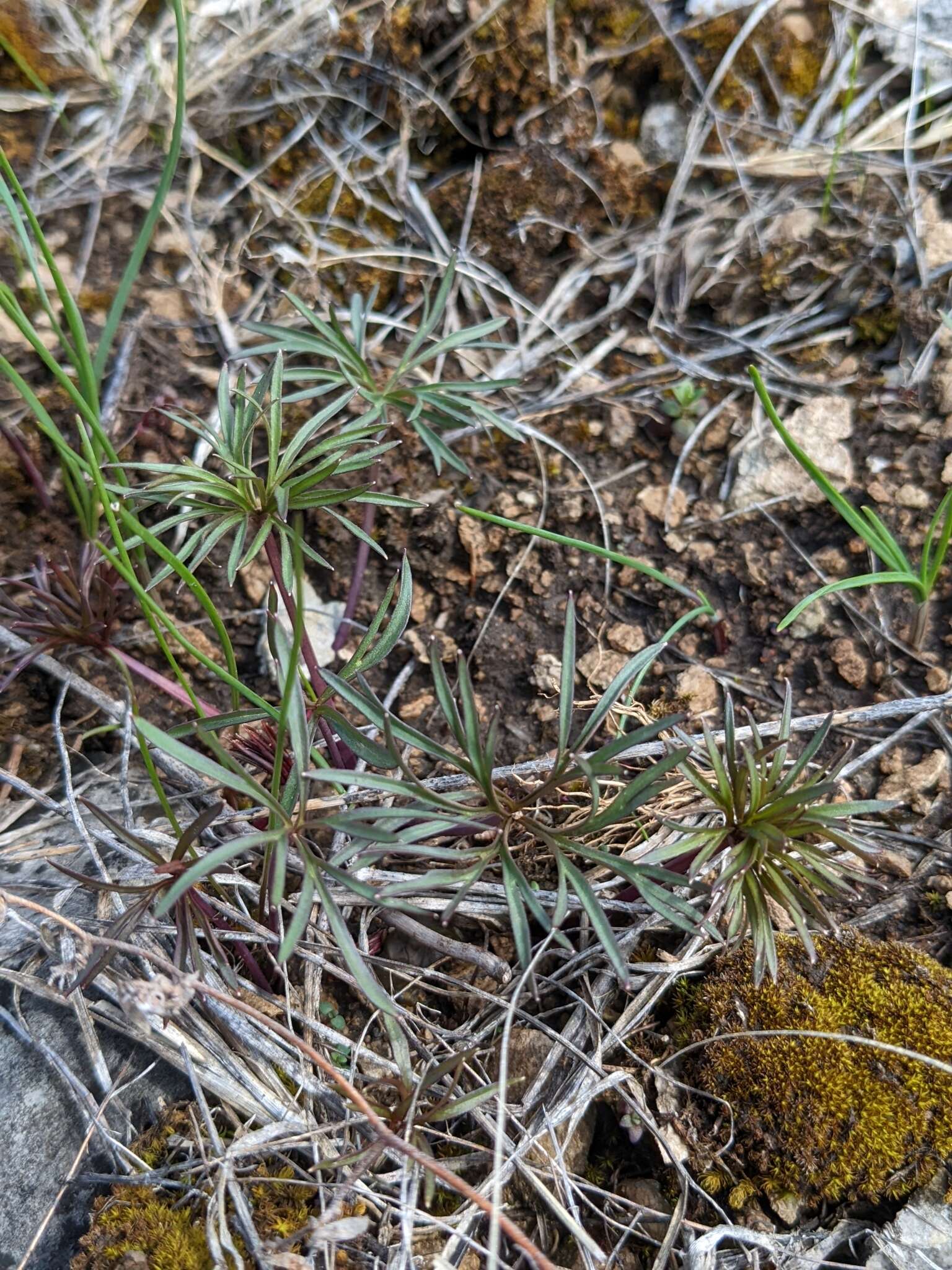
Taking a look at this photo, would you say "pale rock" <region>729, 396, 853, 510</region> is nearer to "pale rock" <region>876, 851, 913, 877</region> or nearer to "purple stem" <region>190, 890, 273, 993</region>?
"pale rock" <region>876, 851, 913, 877</region>

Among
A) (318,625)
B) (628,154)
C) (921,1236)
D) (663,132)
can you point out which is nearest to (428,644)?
(318,625)

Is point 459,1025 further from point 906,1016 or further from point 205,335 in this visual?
point 205,335

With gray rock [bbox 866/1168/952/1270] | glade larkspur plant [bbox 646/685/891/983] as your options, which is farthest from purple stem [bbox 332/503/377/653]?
gray rock [bbox 866/1168/952/1270]

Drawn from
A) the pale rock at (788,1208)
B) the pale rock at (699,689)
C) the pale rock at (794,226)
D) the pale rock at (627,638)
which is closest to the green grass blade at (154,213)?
the pale rock at (627,638)

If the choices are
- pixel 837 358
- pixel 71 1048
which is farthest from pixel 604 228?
pixel 71 1048

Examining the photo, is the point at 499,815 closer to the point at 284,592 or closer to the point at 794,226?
the point at 284,592

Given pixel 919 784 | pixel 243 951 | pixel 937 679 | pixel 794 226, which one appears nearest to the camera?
pixel 243 951
